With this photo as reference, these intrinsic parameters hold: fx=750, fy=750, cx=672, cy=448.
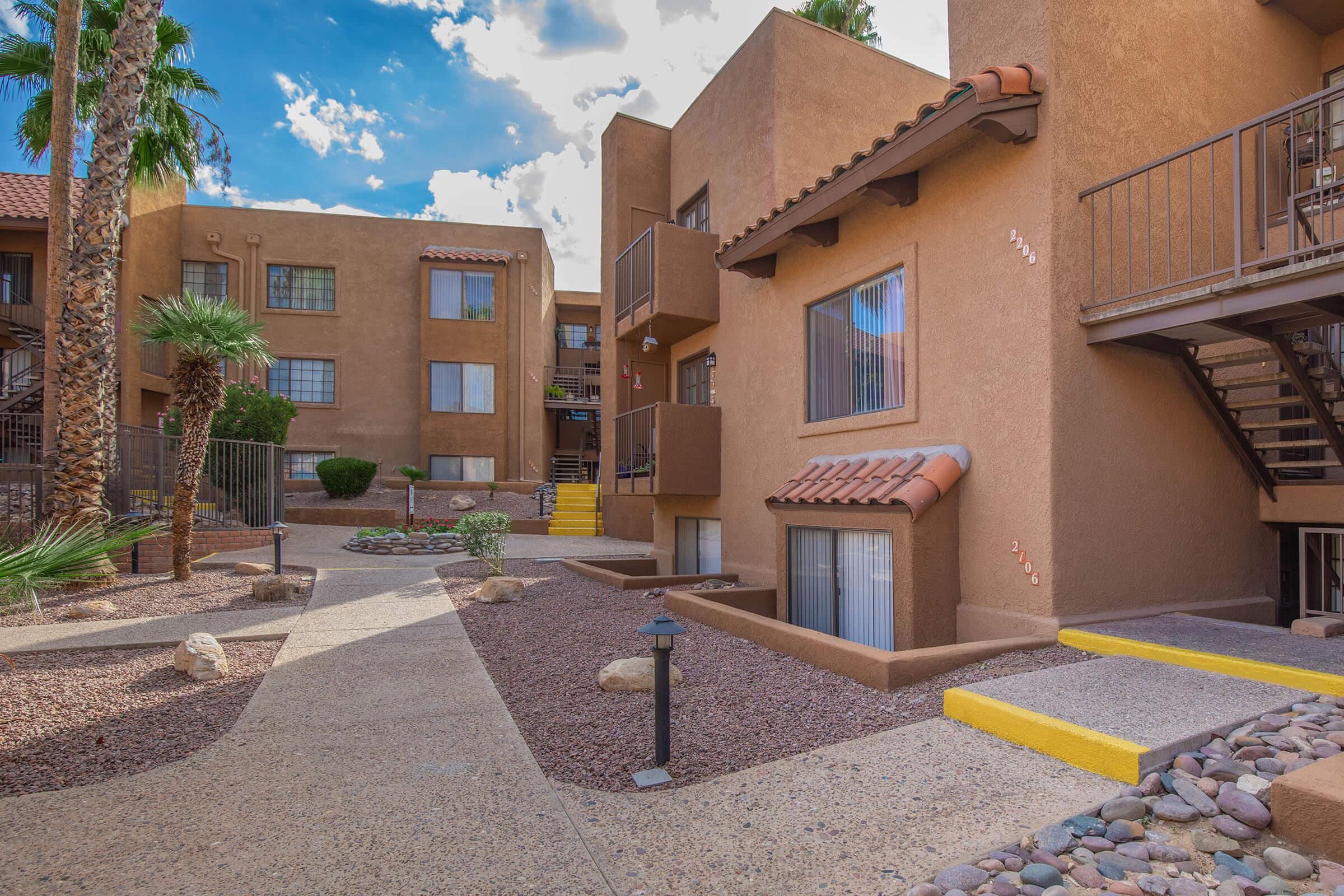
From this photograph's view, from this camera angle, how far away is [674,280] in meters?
11.9

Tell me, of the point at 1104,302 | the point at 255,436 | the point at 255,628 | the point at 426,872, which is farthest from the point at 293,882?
the point at 255,436

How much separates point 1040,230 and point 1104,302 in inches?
32.9

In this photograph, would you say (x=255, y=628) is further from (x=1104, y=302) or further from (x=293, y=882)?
(x=1104, y=302)

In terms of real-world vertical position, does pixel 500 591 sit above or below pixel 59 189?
below

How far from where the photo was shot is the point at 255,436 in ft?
57.9

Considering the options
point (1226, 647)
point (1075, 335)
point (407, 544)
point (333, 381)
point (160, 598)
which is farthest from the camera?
point (333, 381)

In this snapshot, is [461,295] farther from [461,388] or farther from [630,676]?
[630,676]

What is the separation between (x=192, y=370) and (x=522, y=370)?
52.8 feet


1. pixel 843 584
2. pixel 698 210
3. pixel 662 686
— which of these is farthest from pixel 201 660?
pixel 698 210

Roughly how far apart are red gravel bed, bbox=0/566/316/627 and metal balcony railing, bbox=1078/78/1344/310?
994 cm

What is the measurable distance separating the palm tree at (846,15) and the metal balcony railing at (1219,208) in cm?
1580

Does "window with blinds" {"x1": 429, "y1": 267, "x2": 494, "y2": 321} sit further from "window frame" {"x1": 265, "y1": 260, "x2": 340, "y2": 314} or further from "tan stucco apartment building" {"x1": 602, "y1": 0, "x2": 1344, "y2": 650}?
"tan stucco apartment building" {"x1": 602, "y1": 0, "x2": 1344, "y2": 650}

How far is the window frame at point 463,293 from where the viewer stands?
26.2 m

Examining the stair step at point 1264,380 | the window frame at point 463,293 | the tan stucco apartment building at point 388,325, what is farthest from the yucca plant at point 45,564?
the window frame at point 463,293
